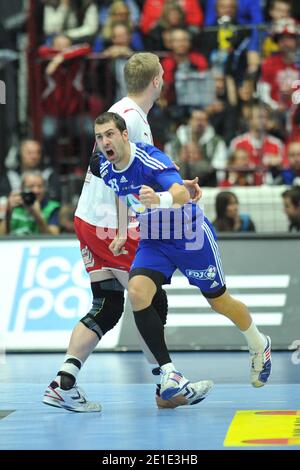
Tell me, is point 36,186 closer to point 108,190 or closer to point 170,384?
point 108,190

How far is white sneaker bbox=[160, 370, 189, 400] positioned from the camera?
300 inches

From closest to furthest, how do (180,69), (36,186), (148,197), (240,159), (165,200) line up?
(148,197), (165,200), (36,186), (240,159), (180,69)

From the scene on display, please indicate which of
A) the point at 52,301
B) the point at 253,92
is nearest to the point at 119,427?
the point at 52,301

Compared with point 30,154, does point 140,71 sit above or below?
below

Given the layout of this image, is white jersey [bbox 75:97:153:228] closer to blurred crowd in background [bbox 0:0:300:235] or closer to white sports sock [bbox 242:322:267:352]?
white sports sock [bbox 242:322:267:352]

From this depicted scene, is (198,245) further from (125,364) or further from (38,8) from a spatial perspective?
(38,8)

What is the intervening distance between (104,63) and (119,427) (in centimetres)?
838

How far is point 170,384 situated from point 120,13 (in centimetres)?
875

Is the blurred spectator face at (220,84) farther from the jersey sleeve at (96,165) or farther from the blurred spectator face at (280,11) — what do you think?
the jersey sleeve at (96,165)

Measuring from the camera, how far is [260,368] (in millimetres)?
8211

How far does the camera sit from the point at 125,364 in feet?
35.5

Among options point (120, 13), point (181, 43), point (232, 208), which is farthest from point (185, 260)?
point (120, 13)

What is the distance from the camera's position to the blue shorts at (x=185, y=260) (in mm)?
7934

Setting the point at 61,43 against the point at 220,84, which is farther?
the point at 61,43
